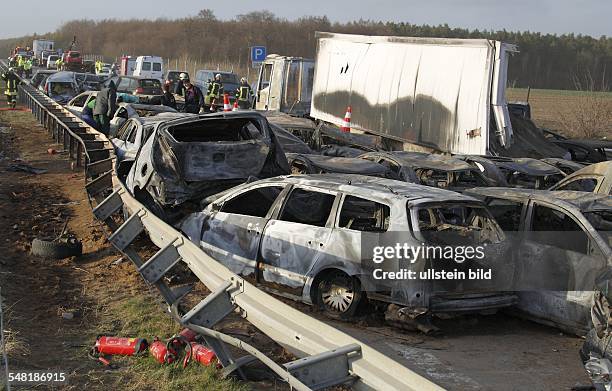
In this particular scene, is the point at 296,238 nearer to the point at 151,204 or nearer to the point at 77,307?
the point at 77,307

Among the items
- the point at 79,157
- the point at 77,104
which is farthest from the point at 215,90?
the point at 79,157

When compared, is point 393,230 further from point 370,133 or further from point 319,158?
point 370,133

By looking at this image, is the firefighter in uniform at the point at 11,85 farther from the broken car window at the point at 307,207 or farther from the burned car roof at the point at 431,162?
the broken car window at the point at 307,207

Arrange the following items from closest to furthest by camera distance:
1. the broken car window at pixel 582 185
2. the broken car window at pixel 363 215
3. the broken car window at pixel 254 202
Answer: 1. the broken car window at pixel 363 215
2. the broken car window at pixel 254 202
3. the broken car window at pixel 582 185

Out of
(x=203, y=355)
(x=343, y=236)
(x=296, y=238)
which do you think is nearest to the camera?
(x=203, y=355)

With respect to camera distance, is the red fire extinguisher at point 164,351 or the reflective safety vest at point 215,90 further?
the reflective safety vest at point 215,90

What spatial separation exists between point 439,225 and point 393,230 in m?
0.80

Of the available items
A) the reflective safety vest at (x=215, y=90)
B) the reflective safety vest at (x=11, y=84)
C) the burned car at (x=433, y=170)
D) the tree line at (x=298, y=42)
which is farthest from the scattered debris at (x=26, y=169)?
the tree line at (x=298, y=42)

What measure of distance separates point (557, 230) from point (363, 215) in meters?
1.94

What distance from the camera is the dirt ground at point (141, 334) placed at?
5645mm

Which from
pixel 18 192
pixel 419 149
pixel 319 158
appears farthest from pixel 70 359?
pixel 419 149

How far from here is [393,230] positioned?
6812 millimetres

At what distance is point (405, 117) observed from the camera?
1789cm

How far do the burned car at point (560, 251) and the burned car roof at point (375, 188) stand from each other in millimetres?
789
